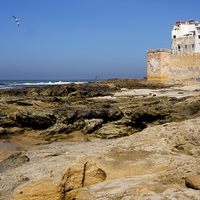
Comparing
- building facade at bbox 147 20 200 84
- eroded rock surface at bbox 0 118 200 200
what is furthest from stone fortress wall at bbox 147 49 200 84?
eroded rock surface at bbox 0 118 200 200

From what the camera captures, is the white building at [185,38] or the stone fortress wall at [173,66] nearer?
the stone fortress wall at [173,66]

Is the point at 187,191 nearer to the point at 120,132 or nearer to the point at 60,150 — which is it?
the point at 60,150

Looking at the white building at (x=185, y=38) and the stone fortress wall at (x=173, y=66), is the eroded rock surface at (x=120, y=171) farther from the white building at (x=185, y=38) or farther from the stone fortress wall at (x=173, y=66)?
the white building at (x=185, y=38)

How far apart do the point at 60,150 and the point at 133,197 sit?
2543mm

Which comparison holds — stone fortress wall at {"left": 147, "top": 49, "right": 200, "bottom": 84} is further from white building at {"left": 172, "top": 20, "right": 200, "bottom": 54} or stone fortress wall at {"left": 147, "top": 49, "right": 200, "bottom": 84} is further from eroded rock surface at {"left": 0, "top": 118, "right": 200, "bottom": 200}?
eroded rock surface at {"left": 0, "top": 118, "right": 200, "bottom": 200}

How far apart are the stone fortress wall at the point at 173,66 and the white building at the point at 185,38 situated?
1452cm

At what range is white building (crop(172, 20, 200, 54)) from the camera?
46.2m

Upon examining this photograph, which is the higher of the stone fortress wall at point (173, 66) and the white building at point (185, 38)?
the white building at point (185, 38)

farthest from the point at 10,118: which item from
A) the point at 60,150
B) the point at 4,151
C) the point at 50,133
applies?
the point at 60,150

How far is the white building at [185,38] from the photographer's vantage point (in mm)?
46250

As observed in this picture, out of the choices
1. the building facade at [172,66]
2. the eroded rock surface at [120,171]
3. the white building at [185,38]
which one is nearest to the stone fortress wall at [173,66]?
the building facade at [172,66]

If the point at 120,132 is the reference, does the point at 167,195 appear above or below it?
above

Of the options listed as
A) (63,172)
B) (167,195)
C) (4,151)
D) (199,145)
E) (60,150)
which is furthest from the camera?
(4,151)

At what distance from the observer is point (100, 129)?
1085 cm
